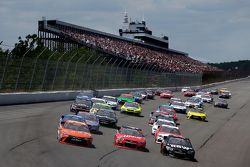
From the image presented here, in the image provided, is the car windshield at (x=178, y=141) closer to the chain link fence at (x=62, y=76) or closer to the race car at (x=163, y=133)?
the race car at (x=163, y=133)

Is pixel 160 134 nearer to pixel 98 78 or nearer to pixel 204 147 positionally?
pixel 204 147

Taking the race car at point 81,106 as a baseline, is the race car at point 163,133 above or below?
below

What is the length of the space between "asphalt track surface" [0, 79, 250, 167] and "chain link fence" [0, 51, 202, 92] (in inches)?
113

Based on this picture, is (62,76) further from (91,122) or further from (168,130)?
(168,130)

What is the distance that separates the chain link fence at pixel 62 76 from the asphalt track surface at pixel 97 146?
288cm

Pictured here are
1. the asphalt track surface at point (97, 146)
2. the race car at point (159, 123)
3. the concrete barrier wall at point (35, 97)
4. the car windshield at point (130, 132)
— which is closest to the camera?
the asphalt track surface at point (97, 146)

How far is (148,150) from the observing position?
25453mm

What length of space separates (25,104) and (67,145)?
65.7 feet

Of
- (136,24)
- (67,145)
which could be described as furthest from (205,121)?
(136,24)

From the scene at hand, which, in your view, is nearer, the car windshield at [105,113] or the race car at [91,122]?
the race car at [91,122]

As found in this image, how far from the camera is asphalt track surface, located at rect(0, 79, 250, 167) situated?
18756 millimetres

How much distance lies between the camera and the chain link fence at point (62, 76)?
134ft

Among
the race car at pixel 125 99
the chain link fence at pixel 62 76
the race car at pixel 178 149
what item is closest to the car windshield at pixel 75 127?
the race car at pixel 178 149

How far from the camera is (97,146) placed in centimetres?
2395
